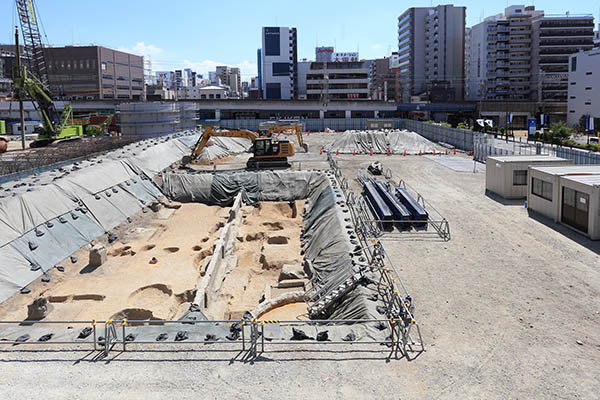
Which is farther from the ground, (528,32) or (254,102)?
(528,32)

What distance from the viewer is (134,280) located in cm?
2130

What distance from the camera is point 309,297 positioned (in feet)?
61.6

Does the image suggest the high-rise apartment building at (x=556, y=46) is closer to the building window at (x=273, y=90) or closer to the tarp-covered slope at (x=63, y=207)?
the building window at (x=273, y=90)

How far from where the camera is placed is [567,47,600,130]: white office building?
91875 mm

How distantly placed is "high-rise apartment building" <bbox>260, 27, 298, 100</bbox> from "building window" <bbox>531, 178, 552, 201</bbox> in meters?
134

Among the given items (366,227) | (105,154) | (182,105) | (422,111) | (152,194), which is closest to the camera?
(366,227)

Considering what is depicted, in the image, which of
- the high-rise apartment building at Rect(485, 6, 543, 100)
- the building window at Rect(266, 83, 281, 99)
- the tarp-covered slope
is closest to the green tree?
the tarp-covered slope

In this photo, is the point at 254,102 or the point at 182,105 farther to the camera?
the point at 254,102

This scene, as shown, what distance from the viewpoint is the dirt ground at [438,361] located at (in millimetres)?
10734

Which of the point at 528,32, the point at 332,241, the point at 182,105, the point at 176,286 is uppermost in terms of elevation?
the point at 528,32

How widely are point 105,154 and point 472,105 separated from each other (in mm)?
89516

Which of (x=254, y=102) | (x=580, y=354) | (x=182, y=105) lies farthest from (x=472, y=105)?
(x=580, y=354)

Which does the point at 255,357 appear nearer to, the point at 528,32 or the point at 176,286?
the point at 176,286

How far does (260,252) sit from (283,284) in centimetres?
577
